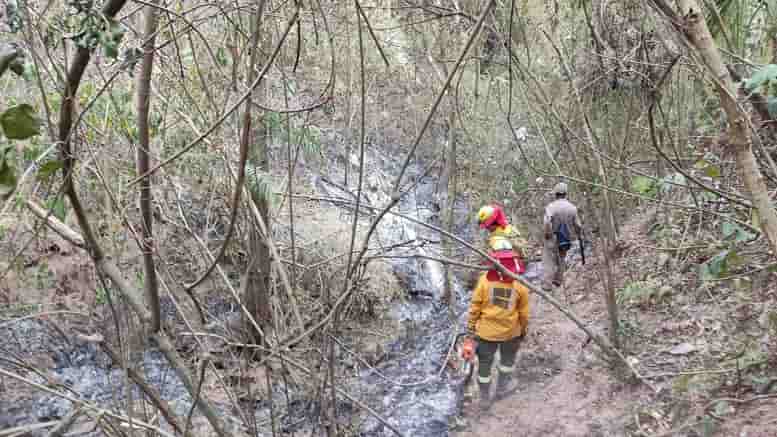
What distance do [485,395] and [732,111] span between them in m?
4.52

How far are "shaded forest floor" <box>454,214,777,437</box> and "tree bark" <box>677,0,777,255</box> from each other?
2108 mm

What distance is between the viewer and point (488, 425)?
5.32 meters

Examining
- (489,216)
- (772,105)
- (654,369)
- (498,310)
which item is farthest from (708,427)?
(772,105)

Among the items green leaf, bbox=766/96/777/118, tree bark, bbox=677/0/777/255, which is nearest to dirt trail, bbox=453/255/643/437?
green leaf, bbox=766/96/777/118

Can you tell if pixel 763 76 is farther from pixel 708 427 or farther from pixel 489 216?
pixel 489 216

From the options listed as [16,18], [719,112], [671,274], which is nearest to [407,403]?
[671,274]

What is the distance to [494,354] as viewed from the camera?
535 centimetres

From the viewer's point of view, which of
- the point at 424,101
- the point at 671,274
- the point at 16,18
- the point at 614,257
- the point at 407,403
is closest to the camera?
the point at 16,18

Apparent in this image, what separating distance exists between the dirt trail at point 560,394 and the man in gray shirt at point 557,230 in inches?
26.4

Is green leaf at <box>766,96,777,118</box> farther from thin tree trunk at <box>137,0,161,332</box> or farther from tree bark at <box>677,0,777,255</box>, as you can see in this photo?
thin tree trunk at <box>137,0,161,332</box>

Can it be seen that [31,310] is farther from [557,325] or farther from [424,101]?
[424,101]

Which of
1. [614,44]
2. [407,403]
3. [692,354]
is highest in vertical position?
[614,44]

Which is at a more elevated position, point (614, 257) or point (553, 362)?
point (614, 257)

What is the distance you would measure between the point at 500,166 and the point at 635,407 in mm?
5919
